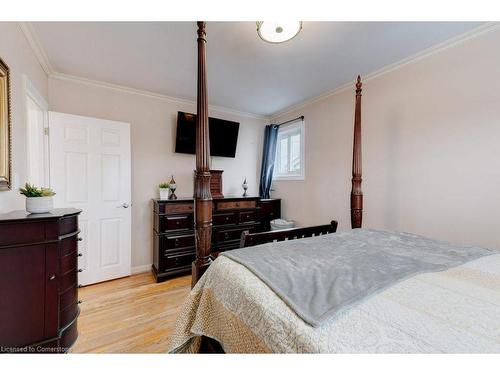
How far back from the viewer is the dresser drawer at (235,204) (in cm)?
315

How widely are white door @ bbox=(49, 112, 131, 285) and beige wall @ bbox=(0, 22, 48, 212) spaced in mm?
713

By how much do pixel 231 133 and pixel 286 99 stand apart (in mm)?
1014

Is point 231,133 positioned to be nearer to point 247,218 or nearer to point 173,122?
point 173,122

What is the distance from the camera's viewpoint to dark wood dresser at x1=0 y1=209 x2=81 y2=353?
4.15ft

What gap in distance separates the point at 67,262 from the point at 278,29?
2236 mm

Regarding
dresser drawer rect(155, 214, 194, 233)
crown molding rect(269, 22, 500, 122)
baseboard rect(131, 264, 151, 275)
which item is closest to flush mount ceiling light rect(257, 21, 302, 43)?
crown molding rect(269, 22, 500, 122)

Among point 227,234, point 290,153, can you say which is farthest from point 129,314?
point 290,153

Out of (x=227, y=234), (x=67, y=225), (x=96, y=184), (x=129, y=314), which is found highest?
(x=96, y=184)

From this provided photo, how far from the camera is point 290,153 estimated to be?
3.78 metres

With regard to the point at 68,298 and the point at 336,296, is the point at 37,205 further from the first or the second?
the point at 336,296

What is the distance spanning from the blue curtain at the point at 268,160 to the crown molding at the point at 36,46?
2963 millimetres

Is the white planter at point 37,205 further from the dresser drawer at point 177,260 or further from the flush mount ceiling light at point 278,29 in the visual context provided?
the flush mount ceiling light at point 278,29

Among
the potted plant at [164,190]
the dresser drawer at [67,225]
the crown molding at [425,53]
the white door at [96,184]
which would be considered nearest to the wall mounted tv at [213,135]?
the potted plant at [164,190]
